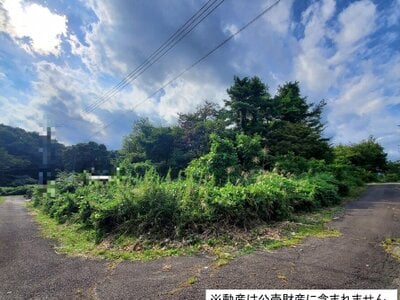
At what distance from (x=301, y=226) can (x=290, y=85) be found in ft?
84.9

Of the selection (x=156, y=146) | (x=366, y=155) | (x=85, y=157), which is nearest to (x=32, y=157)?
(x=85, y=157)

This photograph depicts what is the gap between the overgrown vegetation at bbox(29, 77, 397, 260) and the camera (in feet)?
21.1

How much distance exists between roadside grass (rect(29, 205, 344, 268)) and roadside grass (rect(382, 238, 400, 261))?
3.00 ft

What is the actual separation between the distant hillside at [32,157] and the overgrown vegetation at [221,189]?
90.7 feet

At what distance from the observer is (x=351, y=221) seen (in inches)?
308

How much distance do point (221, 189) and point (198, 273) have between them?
11.0 feet

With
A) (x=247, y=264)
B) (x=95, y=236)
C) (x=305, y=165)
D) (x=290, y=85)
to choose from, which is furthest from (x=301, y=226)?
(x=290, y=85)

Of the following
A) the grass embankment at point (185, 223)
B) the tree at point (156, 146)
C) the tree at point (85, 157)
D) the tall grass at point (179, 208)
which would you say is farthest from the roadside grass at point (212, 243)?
the tree at point (85, 157)

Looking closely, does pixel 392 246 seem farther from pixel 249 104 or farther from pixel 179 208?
pixel 249 104

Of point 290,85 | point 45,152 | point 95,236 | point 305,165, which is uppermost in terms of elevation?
point 290,85

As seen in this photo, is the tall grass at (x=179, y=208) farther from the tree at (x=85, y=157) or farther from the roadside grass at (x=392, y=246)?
the tree at (x=85, y=157)

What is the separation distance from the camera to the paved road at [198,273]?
3.68m

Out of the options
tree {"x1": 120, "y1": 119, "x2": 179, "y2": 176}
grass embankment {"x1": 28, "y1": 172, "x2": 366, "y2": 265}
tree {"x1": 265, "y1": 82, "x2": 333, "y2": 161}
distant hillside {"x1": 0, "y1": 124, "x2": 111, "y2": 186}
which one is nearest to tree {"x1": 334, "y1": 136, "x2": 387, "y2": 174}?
tree {"x1": 265, "y1": 82, "x2": 333, "y2": 161}

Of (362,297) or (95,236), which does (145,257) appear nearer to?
(95,236)
